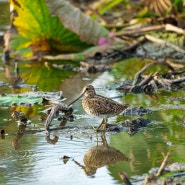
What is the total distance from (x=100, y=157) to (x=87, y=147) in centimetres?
29

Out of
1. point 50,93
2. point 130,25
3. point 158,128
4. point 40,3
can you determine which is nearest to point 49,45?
point 40,3

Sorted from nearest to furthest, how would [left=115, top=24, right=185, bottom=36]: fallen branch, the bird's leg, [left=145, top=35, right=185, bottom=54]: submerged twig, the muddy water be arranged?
the muddy water, the bird's leg, [left=145, top=35, right=185, bottom=54]: submerged twig, [left=115, top=24, right=185, bottom=36]: fallen branch

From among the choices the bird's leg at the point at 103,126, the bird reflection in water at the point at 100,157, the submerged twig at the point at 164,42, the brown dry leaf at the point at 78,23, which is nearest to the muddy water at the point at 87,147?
the bird reflection in water at the point at 100,157

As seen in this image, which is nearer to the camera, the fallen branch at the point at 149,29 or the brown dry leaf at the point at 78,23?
the brown dry leaf at the point at 78,23

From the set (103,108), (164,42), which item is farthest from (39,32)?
(103,108)

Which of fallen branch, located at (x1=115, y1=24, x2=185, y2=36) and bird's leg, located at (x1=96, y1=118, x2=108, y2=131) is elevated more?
fallen branch, located at (x1=115, y1=24, x2=185, y2=36)

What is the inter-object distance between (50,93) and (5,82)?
1205 millimetres

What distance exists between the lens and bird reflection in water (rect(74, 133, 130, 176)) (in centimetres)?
654

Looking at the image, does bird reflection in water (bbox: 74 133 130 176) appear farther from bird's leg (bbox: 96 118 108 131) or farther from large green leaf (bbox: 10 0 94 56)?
large green leaf (bbox: 10 0 94 56)

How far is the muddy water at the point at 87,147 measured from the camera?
20.7ft

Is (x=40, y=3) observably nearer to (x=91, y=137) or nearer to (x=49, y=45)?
(x=49, y=45)

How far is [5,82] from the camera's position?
10.6 meters

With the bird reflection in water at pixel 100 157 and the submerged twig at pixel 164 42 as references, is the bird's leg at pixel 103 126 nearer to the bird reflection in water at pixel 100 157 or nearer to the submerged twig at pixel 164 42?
the bird reflection in water at pixel 100 157

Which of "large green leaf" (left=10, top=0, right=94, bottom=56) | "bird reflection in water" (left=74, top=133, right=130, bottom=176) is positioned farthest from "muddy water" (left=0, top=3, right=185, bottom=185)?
"large green leaf" (left=10, top=0, right=94, bottom=56)
